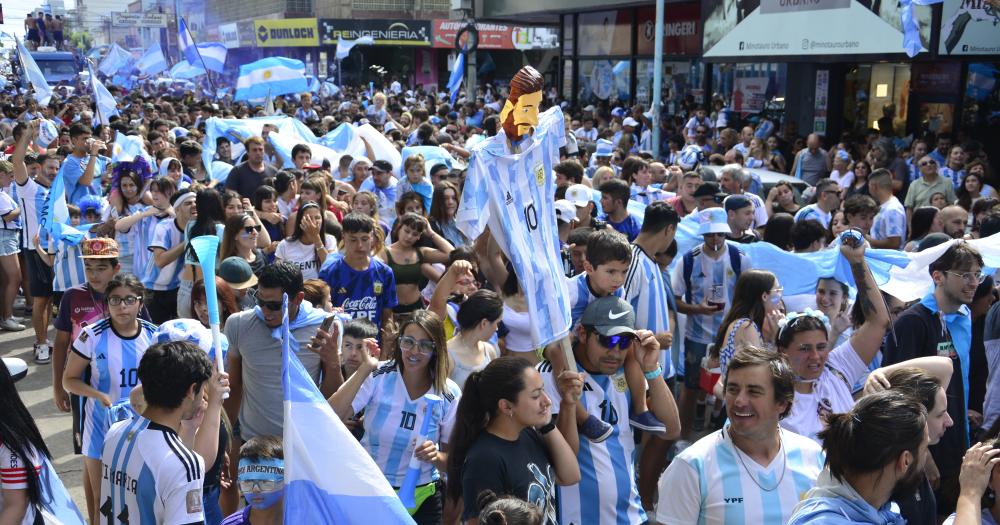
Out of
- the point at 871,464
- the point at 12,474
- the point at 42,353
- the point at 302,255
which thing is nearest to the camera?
the point at 871,464

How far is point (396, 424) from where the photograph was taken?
14.5ft

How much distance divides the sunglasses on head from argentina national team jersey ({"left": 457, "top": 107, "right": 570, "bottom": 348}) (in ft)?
0.52

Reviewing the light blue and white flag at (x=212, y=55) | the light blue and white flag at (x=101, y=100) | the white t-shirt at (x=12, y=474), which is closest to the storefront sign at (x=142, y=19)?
the light blue and white flag at (x=212, y=55)

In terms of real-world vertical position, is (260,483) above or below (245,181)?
below

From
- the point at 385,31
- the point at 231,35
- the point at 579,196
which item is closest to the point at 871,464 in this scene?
the point at 579,196

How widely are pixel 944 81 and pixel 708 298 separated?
10826mm

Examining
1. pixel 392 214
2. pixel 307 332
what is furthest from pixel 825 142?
pixel 307 332

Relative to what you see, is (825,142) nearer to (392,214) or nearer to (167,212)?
(392,214)

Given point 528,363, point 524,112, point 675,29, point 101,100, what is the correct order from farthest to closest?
point 675,29 < point 101,100 < point 524,112 < point 528,363

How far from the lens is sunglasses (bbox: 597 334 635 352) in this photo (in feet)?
13.5

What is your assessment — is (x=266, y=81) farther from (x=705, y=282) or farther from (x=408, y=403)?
(x=408, y=403)

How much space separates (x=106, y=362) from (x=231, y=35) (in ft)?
174

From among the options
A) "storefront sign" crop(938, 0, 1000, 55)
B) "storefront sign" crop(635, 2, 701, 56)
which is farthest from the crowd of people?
"storefront sign" crop(635, 2, 701, 56)

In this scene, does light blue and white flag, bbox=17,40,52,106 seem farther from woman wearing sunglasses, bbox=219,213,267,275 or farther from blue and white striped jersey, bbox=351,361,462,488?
blue and white striped jersey, bbox=351,361,462,488
